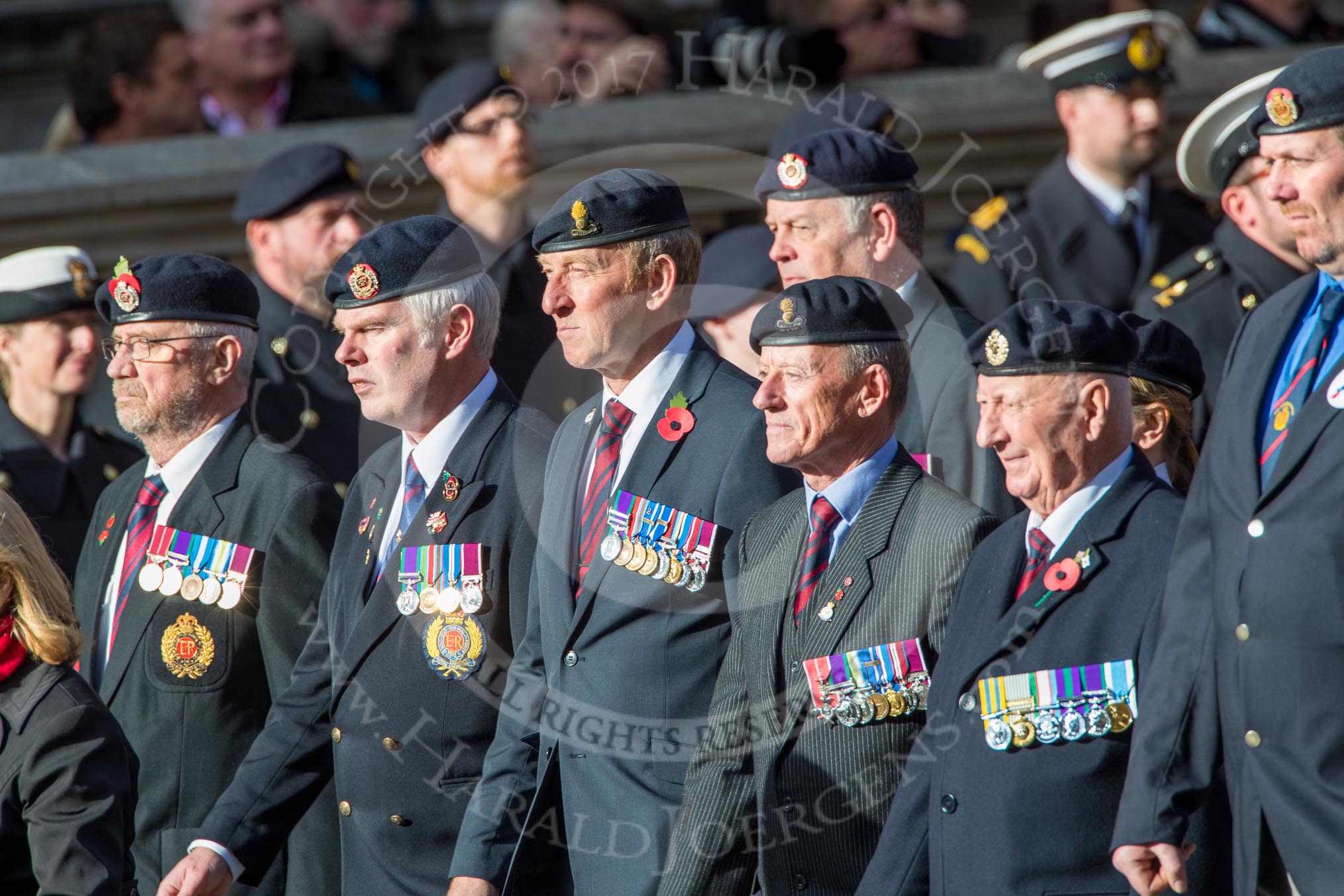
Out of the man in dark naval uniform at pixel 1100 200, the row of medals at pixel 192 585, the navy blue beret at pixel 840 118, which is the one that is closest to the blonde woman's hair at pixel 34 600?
the row of medals at pixel 192 585

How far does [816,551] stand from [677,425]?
0.50 meters

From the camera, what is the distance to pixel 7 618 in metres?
4.49

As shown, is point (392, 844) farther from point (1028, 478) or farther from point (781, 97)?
point (781, 97)

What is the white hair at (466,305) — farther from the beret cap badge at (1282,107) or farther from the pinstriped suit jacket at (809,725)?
the beret cap badge at (1282,107)

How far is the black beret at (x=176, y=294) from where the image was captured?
5.64m

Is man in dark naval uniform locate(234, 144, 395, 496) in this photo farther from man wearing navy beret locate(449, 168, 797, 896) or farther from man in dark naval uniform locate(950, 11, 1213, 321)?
man in dark naval uniform locate(950, 11, 1213, 321)

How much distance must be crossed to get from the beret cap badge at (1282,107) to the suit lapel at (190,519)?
2.90 m

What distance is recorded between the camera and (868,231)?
18.4ft

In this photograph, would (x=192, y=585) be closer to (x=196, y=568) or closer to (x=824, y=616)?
(x=196, y=568)

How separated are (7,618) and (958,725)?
2.06 m

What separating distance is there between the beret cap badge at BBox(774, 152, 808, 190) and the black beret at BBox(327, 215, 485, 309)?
0.95 meters

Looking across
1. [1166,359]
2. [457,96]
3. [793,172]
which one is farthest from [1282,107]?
[457,96]

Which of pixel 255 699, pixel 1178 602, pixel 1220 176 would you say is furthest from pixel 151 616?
pixel 1220 176

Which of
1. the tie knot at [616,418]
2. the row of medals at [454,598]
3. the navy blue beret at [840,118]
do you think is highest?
the tie knot at [616,418]
